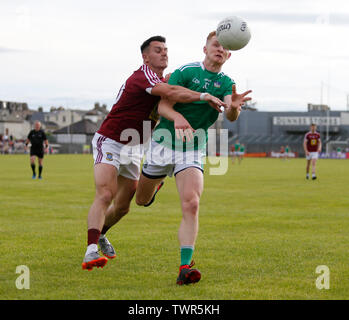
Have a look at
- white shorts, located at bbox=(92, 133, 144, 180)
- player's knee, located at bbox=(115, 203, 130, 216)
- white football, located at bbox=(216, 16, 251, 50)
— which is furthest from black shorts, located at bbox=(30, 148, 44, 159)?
white football, located at bbox=(216, 16, 251, 50)

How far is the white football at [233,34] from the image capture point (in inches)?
265

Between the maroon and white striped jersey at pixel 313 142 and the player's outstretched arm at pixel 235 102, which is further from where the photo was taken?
the maroon and white striped jersey at pixel 313 142

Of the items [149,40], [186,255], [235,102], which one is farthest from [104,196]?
[149,40]

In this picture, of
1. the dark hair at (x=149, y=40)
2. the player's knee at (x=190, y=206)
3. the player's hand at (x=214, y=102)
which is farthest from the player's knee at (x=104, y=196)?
the dark hair at (x=149, y=40)

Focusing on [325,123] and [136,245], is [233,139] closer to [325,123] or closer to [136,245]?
[325,123]

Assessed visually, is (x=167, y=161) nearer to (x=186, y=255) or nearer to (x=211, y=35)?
(x=186, y=255)

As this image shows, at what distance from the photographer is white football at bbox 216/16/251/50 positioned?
672 cm

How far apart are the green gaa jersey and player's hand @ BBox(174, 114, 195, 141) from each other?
0.39m

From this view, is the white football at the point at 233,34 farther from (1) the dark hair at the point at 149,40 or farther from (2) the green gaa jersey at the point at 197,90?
(1) the dark hair at the point at 149,40

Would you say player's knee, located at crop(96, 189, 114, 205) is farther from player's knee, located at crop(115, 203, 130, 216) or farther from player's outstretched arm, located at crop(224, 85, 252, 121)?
player's outstretched arm, located at crop(224, 85, 252, 121)

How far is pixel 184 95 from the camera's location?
22.1 feet

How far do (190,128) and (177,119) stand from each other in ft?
0.58

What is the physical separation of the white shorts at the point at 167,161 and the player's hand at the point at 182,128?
0.41 meters
